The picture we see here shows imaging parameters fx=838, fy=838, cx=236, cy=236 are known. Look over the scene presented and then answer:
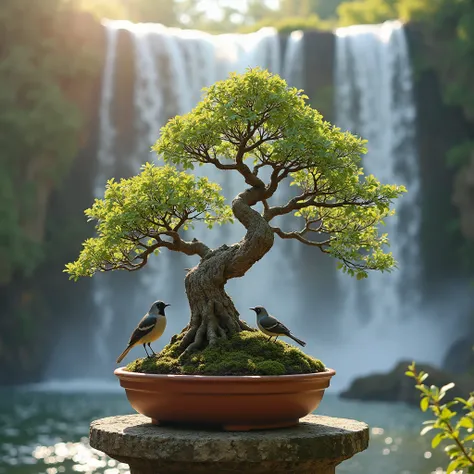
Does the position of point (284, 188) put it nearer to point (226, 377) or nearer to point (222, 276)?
point (222, 276)

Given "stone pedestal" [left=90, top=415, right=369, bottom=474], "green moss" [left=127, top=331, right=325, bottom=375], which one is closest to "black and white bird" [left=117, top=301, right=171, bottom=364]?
"green moss" [left=127, top=331, right=325, bottom=375]

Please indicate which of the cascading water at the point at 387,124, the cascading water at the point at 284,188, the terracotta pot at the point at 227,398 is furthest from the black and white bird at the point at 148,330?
the cascading water at the point at 387,124

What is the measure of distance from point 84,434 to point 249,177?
8100 mm

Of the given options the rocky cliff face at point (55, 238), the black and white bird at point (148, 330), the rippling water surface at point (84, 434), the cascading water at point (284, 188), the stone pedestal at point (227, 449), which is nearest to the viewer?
the stone pedestal at point (227, 449)

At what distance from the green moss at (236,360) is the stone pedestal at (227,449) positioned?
209mm

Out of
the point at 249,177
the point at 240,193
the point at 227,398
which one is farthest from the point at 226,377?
the point at 249,177

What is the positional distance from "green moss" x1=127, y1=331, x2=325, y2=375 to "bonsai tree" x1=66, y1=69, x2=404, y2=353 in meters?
0.09

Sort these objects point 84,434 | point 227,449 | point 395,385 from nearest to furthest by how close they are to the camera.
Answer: point 227,449, point 84,434, point 395,385

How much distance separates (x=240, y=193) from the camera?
3.27 meters

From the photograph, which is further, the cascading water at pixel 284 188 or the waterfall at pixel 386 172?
the waterfall at pixel 386 172

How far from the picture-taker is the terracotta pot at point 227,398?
266 cm

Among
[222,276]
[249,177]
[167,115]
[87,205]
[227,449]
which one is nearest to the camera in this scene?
[227,449]

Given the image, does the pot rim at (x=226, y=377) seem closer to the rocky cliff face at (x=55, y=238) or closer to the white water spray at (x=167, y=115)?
the rocky cliff face at (x=55, y=238)

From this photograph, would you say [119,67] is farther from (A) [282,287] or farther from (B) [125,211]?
(B) [125,211]
